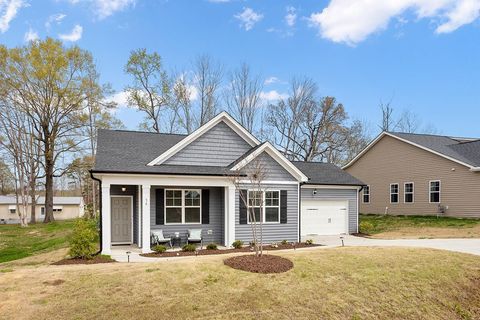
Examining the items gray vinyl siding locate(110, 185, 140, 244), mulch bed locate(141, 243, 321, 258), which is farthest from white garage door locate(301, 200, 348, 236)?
gray vinyl siding locate(110, 185, 140, 244)

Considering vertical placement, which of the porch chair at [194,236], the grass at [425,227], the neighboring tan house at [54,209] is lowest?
the neighboring tan house at [54,209]

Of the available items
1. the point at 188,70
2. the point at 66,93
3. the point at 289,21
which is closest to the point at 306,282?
the point at 289,21

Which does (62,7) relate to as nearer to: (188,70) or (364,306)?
(188,70)

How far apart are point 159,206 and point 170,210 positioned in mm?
516

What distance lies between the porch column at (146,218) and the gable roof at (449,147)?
18.9 m

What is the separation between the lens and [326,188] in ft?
65.6

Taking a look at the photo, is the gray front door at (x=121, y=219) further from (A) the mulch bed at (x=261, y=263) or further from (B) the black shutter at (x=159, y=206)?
(A) the mulch bed at (x=261, y=263)

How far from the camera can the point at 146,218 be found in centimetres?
1406

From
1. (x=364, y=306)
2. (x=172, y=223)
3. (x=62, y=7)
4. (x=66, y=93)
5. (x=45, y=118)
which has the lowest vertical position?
(x=364, y=306)

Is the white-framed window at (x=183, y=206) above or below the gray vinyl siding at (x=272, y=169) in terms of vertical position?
below

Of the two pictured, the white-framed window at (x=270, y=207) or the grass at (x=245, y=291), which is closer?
the grass at (x=245, y=291)

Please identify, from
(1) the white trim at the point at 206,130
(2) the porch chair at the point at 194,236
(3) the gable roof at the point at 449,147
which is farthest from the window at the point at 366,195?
(2) the porch chair at the point at 194,236

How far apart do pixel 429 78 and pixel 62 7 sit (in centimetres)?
2551

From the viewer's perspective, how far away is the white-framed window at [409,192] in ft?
85.8
